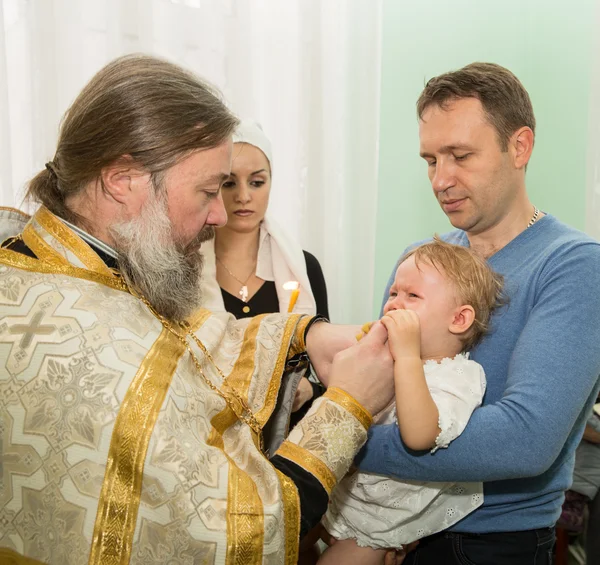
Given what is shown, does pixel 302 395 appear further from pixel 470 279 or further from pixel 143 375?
pixel 143 375

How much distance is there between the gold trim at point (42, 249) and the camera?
1591 mm

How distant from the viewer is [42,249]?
1.62 metres

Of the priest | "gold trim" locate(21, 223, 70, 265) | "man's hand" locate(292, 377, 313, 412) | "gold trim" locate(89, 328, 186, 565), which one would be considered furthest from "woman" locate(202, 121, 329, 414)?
"gold trim" locate(89, 328, 186, 565)

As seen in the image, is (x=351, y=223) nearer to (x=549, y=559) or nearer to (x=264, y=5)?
(x=264, y=5)

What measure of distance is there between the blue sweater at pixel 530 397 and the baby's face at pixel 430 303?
0.37 ft

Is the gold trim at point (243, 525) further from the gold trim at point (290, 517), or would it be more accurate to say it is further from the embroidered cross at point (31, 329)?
the embroidered cross at point (31, 329)

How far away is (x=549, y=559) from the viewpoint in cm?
194

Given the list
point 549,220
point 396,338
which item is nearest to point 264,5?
point 549,220

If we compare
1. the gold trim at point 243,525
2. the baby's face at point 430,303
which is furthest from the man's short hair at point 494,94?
the gold trim at point 243,525

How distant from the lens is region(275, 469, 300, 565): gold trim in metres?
1.47

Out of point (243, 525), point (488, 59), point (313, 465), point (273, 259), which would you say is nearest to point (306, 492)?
point (313, 465)

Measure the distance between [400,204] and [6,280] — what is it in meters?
3.27

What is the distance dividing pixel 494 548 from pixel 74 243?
134cm

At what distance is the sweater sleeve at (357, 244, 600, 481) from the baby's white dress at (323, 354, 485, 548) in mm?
146
